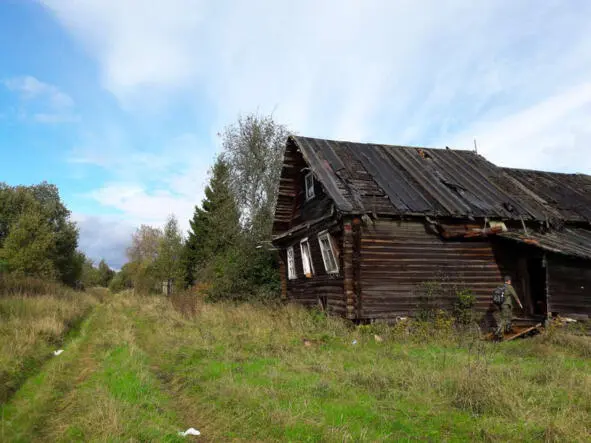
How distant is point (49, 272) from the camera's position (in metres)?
36.9

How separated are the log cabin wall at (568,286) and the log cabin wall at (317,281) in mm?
6685

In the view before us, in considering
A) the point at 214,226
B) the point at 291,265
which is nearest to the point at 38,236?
the point at 214,226

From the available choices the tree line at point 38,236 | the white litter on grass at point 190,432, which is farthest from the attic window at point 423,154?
the tree line at point 38,236

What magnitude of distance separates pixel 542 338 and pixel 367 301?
485 cm

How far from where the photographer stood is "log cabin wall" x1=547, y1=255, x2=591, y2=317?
1275 centimetres

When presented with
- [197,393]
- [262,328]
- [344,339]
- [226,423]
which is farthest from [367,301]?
[226,423]

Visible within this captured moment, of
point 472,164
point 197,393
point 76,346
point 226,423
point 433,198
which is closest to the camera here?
point 226,423

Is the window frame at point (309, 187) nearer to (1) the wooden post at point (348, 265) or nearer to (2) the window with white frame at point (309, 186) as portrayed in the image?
(2) the window with white frame at point (309, 186)

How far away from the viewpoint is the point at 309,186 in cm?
1748

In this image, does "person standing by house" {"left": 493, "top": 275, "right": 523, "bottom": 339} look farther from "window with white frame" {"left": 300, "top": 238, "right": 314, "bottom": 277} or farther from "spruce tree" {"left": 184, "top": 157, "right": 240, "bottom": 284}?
"spruce tree" {"left": 184, "top": 157, "right": 240, "bottom": 284}

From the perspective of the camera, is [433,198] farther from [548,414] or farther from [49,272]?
[49,272]

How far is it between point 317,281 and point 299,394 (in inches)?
398

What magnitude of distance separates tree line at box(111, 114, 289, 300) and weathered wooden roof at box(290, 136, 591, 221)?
7.40m

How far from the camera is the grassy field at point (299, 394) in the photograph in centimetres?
458
